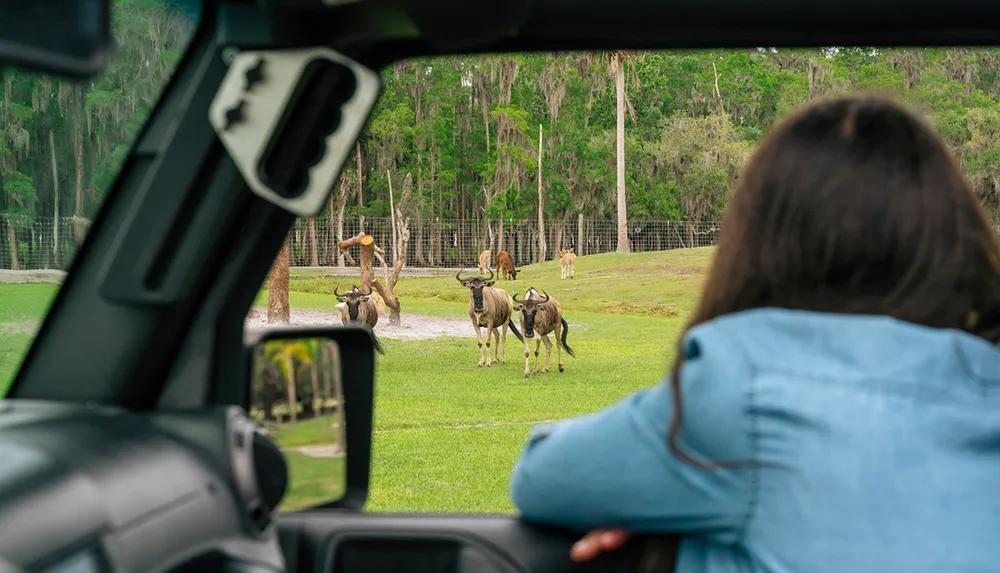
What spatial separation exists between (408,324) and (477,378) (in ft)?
18.2

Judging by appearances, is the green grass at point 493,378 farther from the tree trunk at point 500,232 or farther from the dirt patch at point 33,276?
the tree trunk at point 500,232

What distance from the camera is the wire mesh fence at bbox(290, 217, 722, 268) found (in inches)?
893

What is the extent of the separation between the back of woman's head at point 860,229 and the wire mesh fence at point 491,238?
21.2 metres

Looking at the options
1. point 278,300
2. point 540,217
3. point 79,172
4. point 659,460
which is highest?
point 79,172

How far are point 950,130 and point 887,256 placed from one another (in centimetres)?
1274

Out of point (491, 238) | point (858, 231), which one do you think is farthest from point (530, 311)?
point (491, 238)

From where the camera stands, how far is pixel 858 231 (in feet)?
2.85

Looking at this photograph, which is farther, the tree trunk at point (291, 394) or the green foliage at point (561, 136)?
the green foliage at point (561, 136)

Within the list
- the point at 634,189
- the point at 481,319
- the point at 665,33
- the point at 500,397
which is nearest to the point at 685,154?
the point at 634,189

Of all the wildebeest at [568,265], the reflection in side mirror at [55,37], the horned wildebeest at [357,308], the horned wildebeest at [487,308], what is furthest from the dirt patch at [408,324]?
the reflection in side mirror at [55,37]

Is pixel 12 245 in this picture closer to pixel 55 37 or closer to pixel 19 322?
pixel 19 322

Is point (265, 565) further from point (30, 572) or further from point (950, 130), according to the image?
point (950, 130)

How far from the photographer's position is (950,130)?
494 inches

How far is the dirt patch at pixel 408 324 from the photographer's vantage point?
16922mm
